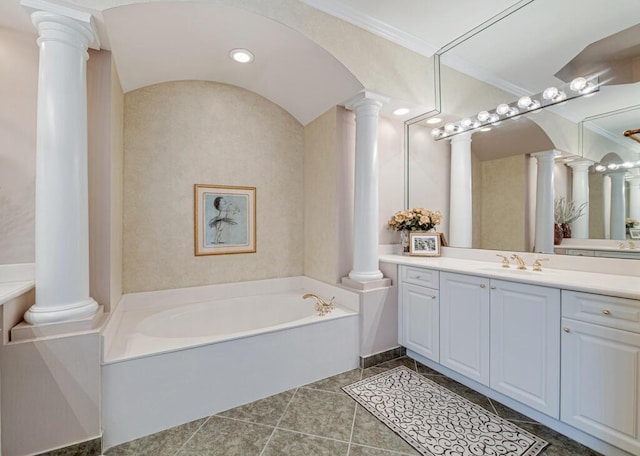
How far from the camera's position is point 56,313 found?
4.63 ft

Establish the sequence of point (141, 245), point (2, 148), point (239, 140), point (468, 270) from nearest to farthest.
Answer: point (2, 148), point (468, 270), point (141, 245), point (239, 140)

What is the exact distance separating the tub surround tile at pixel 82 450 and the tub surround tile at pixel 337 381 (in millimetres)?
1190

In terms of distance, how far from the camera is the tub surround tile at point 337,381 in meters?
2.06

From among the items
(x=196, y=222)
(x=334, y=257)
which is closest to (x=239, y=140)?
(x=196, y=222)

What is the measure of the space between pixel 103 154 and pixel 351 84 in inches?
72.3

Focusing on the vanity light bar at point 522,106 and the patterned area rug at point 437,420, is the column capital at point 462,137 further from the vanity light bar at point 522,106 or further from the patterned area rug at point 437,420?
the patterned area rug at point 437,420

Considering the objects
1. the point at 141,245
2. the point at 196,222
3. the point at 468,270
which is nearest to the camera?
the point at 468,270

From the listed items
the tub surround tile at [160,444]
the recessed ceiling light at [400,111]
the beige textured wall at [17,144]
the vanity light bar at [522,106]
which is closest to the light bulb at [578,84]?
the vanity light bar at [522,106]

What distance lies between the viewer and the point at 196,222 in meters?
2.66

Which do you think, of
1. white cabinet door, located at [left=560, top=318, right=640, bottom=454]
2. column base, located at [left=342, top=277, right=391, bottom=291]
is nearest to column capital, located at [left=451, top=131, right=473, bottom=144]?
column base, located at [left=342, top=277, right=391, bottom=291]

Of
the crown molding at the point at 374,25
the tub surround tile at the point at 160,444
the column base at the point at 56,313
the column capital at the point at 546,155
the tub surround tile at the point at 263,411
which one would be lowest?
the tub surround tile at the point at 263,411

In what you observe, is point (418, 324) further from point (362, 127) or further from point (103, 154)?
point (103, 154)

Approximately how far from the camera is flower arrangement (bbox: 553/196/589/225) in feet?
6.62

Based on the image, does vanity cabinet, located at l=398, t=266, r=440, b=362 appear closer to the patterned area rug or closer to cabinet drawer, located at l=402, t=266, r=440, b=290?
cabinet drawer, located at l=402, t=266, r=440, b=290
